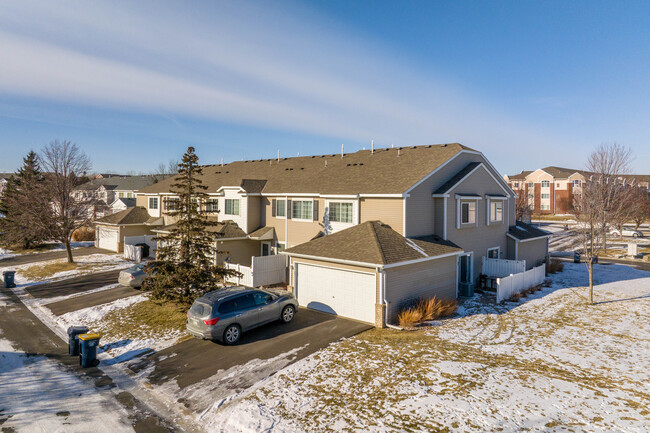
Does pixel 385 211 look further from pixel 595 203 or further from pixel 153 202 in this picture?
pixel 153 202

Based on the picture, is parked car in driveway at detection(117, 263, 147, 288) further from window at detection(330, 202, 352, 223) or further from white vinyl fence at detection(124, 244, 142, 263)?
window at detection(330, 202, 352, 223)

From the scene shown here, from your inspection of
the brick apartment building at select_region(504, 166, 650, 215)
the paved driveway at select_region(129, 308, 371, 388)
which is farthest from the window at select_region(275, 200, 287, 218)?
the brick apartment building at select_region(504, 166, 650, 215)

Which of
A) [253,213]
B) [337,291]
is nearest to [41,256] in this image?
[253,213]

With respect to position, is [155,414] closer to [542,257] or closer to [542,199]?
[542,257]

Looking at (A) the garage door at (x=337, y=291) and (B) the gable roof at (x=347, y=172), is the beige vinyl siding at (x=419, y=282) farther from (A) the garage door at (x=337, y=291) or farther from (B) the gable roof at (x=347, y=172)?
(B) the gable roof at (x=347, y=172)

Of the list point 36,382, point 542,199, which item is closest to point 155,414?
point 36,382

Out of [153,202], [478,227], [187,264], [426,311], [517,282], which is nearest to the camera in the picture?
[426,311]
